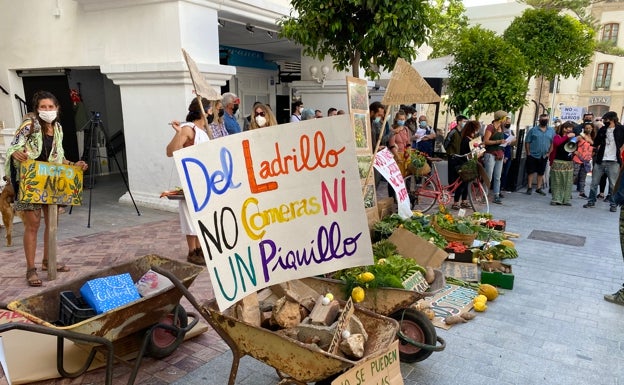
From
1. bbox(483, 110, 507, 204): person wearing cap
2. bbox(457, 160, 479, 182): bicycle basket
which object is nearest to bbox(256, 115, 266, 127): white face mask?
bbox(457, 160, 479, 182): bicycle basket

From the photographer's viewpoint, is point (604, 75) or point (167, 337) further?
point (604, 75)

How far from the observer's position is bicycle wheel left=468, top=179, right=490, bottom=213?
7.97m

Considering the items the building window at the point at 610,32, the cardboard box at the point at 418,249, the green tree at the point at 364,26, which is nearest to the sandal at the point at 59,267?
the cardboard box at the point at 418,249

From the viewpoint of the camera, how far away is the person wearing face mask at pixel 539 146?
9883 mm

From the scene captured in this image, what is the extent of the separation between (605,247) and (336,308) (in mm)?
5688

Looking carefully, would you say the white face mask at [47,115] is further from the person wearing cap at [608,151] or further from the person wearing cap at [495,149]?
the person wearing cap at [608,151]

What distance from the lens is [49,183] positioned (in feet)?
14.1

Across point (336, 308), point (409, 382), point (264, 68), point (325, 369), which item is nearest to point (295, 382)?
point (325, 369)

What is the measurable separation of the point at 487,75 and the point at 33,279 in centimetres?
878

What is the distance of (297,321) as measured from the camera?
261cm

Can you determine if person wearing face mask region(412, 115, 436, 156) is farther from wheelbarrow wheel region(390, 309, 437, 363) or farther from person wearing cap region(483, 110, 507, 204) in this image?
wheelbarrow wheel region(390, 309, 437, 363)

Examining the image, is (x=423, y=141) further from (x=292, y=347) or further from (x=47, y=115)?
(x=292, y=347)

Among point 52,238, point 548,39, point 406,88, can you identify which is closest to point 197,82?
point 406,88

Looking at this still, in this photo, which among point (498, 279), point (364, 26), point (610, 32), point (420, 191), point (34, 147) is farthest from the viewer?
point (610, 32)
